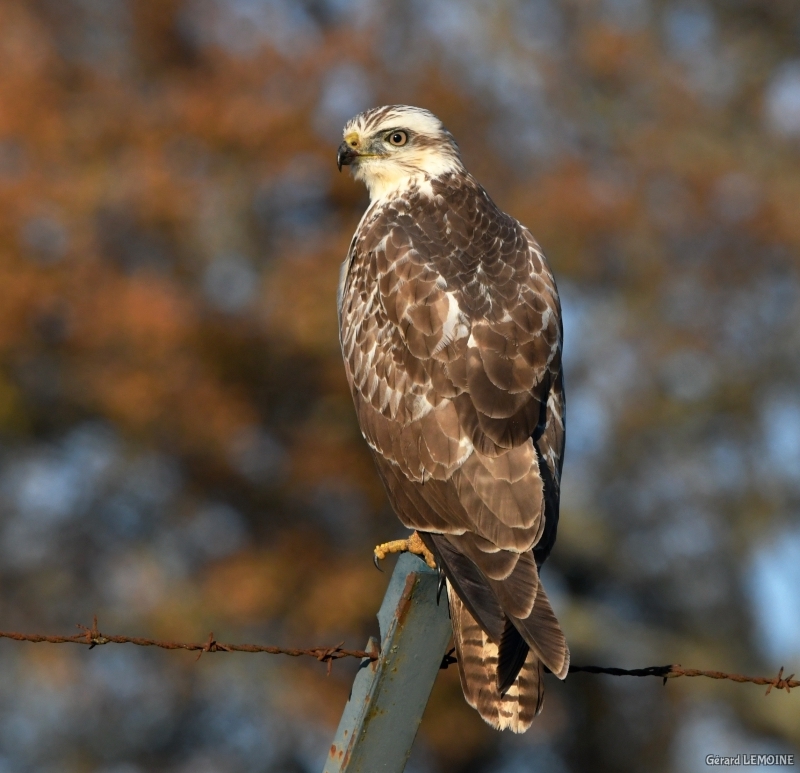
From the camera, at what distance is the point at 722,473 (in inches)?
733

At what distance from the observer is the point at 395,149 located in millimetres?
6832

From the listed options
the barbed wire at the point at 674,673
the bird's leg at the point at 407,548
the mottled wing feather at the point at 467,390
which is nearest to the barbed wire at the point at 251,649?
the barbed wire at the point at 674,673

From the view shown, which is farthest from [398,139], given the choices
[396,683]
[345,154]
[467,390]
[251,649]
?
[396,683]

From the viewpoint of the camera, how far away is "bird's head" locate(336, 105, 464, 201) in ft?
22.1

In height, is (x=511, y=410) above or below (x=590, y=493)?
below

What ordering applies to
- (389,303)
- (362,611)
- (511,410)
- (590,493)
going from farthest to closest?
(590,493)
(362,611)
(389,303)
(511,410)

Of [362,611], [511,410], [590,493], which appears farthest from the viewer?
[590,493]

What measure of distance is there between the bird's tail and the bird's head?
263 cm

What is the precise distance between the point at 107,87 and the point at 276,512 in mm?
4937

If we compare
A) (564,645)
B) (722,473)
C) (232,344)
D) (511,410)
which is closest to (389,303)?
(511,410)

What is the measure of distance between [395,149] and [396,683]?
131 inches

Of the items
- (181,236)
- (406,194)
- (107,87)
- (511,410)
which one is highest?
(107,87)

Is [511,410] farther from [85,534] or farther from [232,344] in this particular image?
[85,534]

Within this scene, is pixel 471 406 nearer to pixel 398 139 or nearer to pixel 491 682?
pixel 491 682
